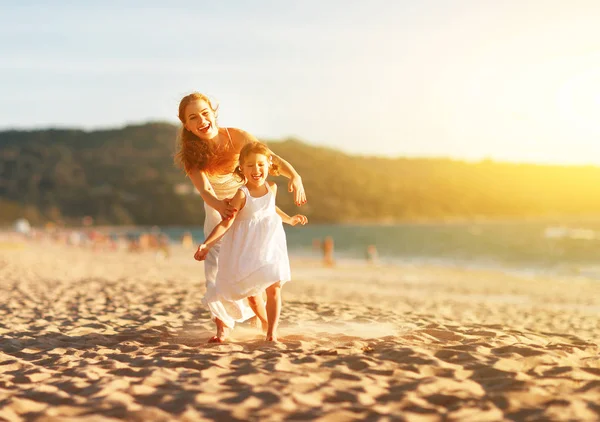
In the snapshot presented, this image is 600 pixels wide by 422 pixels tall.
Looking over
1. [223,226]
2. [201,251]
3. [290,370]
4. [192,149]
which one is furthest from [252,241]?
[290,370]

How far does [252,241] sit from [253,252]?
0.31 ft

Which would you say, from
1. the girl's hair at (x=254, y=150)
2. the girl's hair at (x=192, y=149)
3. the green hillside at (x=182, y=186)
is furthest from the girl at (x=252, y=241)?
the green hillside at (x=182, y=186)

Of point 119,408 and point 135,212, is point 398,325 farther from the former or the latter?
point 135,212

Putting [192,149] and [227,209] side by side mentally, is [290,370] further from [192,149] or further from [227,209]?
[192,149]

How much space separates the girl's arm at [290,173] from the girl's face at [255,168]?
8.8 inches

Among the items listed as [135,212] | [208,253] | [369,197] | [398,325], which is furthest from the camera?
[369,197]

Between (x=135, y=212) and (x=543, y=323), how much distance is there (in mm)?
120249

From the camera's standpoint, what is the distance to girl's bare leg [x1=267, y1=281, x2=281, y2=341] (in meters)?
5.31

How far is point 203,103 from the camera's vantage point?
17.6ft

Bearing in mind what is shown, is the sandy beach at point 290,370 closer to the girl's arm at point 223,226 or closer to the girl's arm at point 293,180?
the girl's arm at point 223,226

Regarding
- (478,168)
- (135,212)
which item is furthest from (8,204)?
(478,168)

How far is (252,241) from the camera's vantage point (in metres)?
5.25

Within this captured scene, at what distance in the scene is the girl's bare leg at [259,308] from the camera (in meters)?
5.77

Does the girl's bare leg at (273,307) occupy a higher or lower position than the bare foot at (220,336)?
higher
